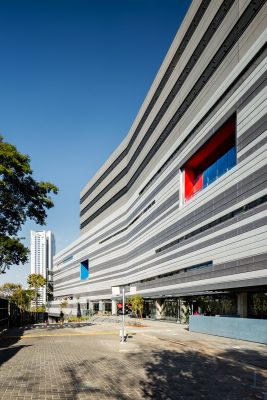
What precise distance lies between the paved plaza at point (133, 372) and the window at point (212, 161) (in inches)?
806

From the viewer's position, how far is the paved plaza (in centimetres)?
1122

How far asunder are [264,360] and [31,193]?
20.5 metres

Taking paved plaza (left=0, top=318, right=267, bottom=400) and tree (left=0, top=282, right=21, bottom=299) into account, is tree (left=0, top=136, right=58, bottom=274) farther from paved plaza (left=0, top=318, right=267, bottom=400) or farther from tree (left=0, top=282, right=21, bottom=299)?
tree (left=0, top=282, right=21, bottom=299)

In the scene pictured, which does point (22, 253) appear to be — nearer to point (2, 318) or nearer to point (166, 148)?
point (2, 318)

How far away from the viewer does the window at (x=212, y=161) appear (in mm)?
37156

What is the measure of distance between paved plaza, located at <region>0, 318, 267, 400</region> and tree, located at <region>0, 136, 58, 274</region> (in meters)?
8.97

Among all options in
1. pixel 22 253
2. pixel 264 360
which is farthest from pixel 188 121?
pixel 264 360

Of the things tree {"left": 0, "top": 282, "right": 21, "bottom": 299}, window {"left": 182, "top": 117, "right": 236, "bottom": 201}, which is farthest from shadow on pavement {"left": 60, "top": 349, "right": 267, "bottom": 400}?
tree {"left": 0, "top": 282, "right": 21, "bottom": 299}

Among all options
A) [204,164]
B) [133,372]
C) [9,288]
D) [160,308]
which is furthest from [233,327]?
[9,288]

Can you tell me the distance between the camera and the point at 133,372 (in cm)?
1438

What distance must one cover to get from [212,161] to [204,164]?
2.10m

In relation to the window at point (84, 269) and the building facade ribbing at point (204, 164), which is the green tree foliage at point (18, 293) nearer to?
the window at point (84, 269)

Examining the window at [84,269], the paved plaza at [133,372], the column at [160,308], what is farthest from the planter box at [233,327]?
the window at [84,269]

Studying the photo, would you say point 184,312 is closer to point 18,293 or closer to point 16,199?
point 16,199
